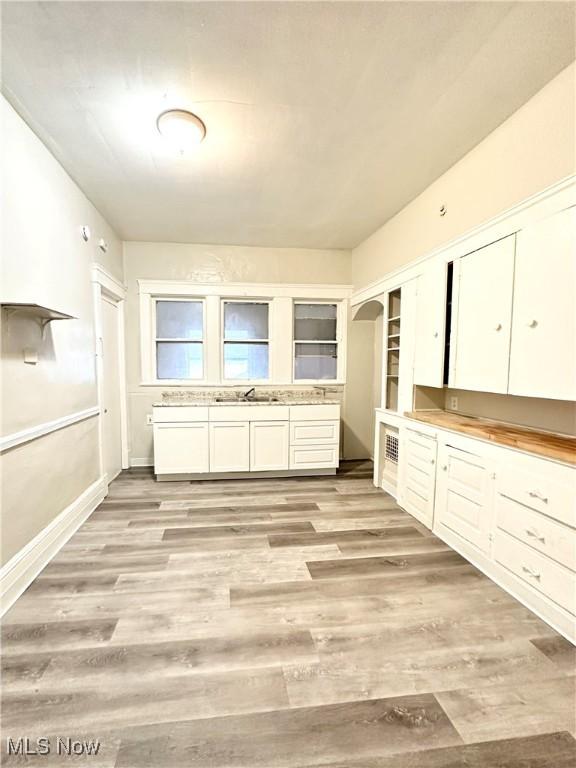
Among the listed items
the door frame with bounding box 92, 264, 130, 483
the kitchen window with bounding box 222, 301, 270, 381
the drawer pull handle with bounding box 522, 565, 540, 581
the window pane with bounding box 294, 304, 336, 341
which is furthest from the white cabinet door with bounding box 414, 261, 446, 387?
the door frame with bounding box 92, 264, 130, 483

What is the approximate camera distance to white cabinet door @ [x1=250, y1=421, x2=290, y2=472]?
399 centimetres

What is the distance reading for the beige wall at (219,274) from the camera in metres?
4.35

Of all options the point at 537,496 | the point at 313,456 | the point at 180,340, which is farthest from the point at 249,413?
the point at 537,496

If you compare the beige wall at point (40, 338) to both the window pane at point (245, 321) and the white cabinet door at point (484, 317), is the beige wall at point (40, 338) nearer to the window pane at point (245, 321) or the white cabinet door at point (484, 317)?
the window pane at point (245, 321)

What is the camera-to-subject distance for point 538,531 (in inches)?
72.2

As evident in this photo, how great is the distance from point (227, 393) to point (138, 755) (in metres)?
3.58

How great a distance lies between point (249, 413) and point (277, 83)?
A: 2920 millimetres

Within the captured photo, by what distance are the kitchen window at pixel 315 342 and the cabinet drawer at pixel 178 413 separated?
148cm

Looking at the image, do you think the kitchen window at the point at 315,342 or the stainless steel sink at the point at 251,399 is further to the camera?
the kitchen window at the point at 315,342

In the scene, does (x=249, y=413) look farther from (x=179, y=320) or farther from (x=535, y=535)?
(x=535, y=535)

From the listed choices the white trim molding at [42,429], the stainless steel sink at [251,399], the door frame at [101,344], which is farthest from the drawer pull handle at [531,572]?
the door frame at [101,344]

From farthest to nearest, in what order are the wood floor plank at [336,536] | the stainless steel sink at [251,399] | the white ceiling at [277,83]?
the stainless steel sink at [251,399]
the wood floor plank at [336,536]
the white ceiling at [277,83]

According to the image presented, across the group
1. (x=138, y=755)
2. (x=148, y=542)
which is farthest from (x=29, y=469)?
(x=138, y=755)

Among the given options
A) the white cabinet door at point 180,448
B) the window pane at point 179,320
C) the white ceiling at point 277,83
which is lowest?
the white cabinet door at point 180,448
